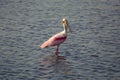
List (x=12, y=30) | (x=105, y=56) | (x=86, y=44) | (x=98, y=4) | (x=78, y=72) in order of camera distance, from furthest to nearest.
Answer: (x=98, y=4) → (x=12, y=30) → (x=86, y=44) → (x=105, y=56) → (x=78, y=72)

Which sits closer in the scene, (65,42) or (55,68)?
(55,68)

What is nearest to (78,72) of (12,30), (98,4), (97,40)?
(97,40)

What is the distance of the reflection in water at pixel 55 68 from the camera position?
1927cm

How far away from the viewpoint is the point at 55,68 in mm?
20594

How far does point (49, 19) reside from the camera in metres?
34.1

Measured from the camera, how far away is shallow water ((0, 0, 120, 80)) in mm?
19844

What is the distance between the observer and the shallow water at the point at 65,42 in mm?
19844

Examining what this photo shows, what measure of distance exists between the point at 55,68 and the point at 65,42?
5.67m

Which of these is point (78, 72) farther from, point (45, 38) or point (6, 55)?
point (45, 38)

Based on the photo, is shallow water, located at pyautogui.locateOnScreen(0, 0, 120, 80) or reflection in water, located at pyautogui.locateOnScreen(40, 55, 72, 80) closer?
reflection in water, located at pyautogui.locateOnScreen(40, 55, 72, 80)

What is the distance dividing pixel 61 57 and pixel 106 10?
1665 cm

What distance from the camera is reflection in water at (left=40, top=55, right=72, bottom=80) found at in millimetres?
19266

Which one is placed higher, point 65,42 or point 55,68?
point 65,42

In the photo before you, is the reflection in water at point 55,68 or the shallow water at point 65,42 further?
the shallow water at point 65,42
